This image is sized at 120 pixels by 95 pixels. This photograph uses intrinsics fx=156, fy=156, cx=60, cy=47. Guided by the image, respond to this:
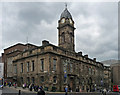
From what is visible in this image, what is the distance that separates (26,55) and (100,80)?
31.9 metres

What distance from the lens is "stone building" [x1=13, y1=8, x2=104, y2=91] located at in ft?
113

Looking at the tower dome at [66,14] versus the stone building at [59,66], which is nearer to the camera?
the stone building at [59,66]

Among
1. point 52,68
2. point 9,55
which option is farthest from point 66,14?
point 9,55

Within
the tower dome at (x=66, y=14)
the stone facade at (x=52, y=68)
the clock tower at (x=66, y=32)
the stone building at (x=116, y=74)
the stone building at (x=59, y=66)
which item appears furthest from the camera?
the stone building at (x=116, y=74)

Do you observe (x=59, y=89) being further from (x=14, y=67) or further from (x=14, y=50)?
(x=14, y=50)

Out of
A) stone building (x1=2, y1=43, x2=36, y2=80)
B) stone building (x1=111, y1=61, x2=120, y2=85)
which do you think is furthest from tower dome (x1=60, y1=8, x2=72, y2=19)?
stone building (x1=111, y1=61, x2=120, y2=85)

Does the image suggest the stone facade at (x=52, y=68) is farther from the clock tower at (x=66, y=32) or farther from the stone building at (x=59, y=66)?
the clock tower at (x=66, y=32)

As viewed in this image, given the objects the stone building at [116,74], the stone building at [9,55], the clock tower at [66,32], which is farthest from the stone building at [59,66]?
the stone building at [116,74]

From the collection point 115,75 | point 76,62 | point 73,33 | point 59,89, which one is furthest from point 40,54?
point 115,75

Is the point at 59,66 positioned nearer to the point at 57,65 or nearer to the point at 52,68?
the point at 57,65

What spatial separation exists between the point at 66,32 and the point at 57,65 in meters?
14.7

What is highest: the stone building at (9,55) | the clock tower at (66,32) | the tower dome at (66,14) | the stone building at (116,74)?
the tower dome at (66,14)

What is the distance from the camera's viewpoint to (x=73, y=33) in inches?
1977

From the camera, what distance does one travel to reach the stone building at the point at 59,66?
1353 inches
